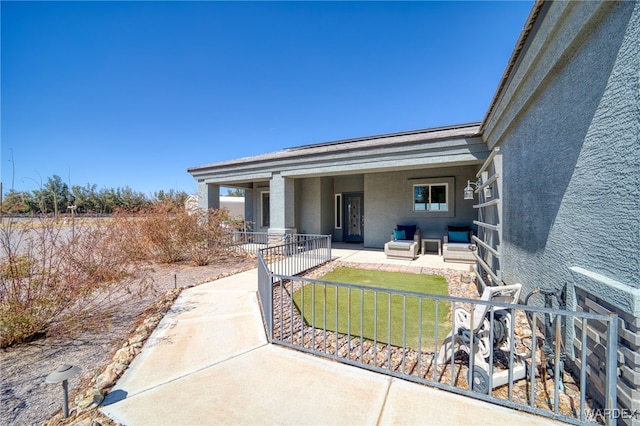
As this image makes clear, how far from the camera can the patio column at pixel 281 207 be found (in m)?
11.4

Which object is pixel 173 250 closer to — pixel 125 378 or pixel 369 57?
pixel 125 378

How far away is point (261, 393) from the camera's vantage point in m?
2.40

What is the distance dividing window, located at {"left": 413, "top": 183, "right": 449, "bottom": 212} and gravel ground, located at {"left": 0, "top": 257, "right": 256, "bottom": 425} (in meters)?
10.6

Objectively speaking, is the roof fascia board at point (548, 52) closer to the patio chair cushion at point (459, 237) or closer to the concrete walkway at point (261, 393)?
the concrete walkway at point (261, 393)

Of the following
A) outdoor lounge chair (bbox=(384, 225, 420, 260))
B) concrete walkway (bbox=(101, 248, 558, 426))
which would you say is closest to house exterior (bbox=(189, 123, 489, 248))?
outdoor lounge chair (bbox=(384, 225, 420, 260))

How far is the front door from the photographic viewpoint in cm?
1401

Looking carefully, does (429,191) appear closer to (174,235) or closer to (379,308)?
(379,308)

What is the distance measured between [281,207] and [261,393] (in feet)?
30.9

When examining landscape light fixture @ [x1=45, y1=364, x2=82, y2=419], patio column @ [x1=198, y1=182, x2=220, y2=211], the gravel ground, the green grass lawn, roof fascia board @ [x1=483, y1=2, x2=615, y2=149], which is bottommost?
the green grass lawn

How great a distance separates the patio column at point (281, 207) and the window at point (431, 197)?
5.77 metres

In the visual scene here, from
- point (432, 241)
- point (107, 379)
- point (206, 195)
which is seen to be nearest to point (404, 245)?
point (432, 241)

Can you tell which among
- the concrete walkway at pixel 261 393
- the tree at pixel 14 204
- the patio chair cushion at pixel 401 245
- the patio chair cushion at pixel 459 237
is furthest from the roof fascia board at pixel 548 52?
the tree at pixel 14 204

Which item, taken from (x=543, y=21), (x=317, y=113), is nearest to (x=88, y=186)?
(x=317, y=113)

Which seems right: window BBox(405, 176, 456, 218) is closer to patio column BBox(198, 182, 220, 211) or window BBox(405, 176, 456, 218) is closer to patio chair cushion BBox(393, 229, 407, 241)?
patio chair cushion BBox(393, 229, 407, 241)
